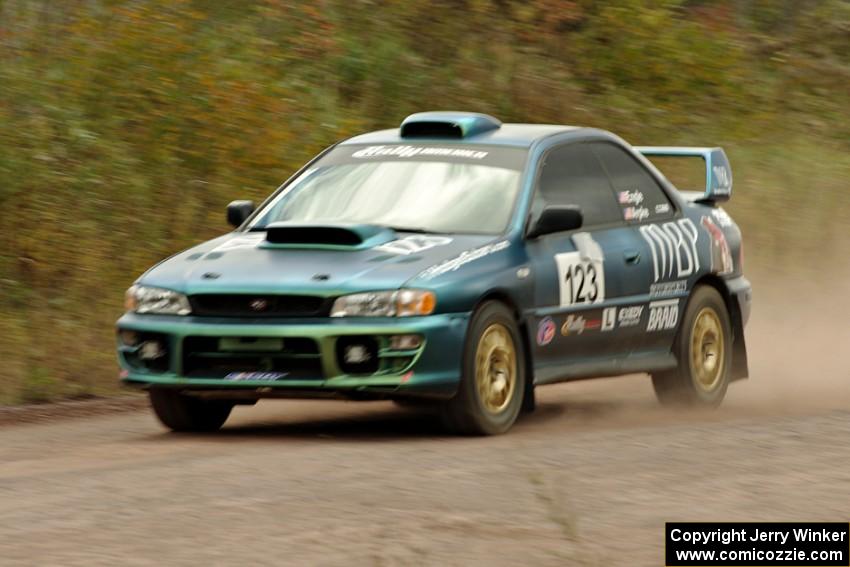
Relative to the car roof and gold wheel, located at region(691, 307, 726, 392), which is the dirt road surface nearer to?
gold wheel, located at region(691, 307, 726, 392)

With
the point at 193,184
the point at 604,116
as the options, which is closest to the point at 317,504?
the point at 193,184

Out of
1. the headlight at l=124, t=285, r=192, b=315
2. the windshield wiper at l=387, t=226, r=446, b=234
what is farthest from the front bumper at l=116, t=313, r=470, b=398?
the windshield wiper at l=387, t=226, r=446, b=234

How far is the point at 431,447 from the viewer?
29.9ft

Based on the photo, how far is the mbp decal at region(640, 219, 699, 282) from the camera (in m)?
11.1

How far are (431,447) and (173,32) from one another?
808 centimetres

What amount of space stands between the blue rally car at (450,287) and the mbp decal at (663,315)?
1 centimetres

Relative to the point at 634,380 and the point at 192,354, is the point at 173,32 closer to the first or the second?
the point at 634,380

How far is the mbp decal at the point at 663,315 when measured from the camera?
10984 mm

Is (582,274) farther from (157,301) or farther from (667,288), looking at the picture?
(157,301)

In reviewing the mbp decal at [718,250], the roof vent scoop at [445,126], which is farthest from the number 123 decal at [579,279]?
the mbp decal at [718,250]

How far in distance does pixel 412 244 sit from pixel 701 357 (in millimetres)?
2653

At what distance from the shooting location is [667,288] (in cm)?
1114

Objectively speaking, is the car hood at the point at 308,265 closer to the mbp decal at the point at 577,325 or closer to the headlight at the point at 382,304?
the headlight at the point at 382,304

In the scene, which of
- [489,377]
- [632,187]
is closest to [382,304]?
[489,377]
